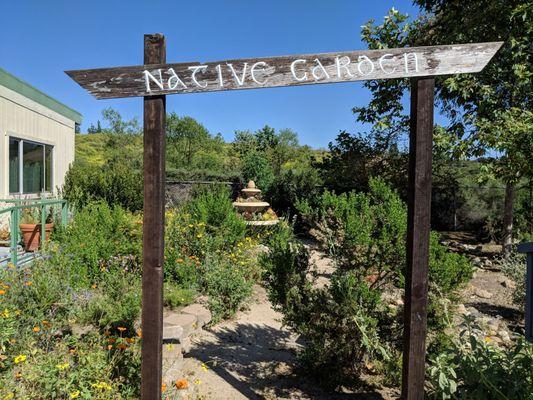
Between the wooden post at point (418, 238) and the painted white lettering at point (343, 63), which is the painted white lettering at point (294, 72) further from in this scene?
the wooden post at point (418, 238)

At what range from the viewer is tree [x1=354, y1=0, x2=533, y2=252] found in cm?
714

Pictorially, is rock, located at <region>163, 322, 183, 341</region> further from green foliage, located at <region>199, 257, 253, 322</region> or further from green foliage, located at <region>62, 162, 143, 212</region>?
green foliage, located at <region>62, 162, 143, 212</region>

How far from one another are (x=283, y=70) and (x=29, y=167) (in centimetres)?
831

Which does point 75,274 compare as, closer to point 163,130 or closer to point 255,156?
point 163,130

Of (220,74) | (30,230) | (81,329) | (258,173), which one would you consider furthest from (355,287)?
(258,173)

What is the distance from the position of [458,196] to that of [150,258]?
12748mm

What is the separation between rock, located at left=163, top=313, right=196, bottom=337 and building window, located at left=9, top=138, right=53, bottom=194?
5.96 meters

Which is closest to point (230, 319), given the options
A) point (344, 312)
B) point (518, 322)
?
point (344, 312)

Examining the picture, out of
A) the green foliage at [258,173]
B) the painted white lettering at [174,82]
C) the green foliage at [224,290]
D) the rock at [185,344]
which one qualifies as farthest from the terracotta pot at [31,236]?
the green foliage at [258,173]

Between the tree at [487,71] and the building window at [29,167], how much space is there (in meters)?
7.70

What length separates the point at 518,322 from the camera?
5242 mm

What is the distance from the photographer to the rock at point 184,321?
11.7 ft

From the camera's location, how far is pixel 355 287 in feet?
9.84

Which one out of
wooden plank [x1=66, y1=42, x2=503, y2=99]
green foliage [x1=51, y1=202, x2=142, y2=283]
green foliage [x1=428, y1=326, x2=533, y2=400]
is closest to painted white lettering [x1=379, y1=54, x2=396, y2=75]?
wooden plank [x1=66, y1=42, x2=503, y2=99]
